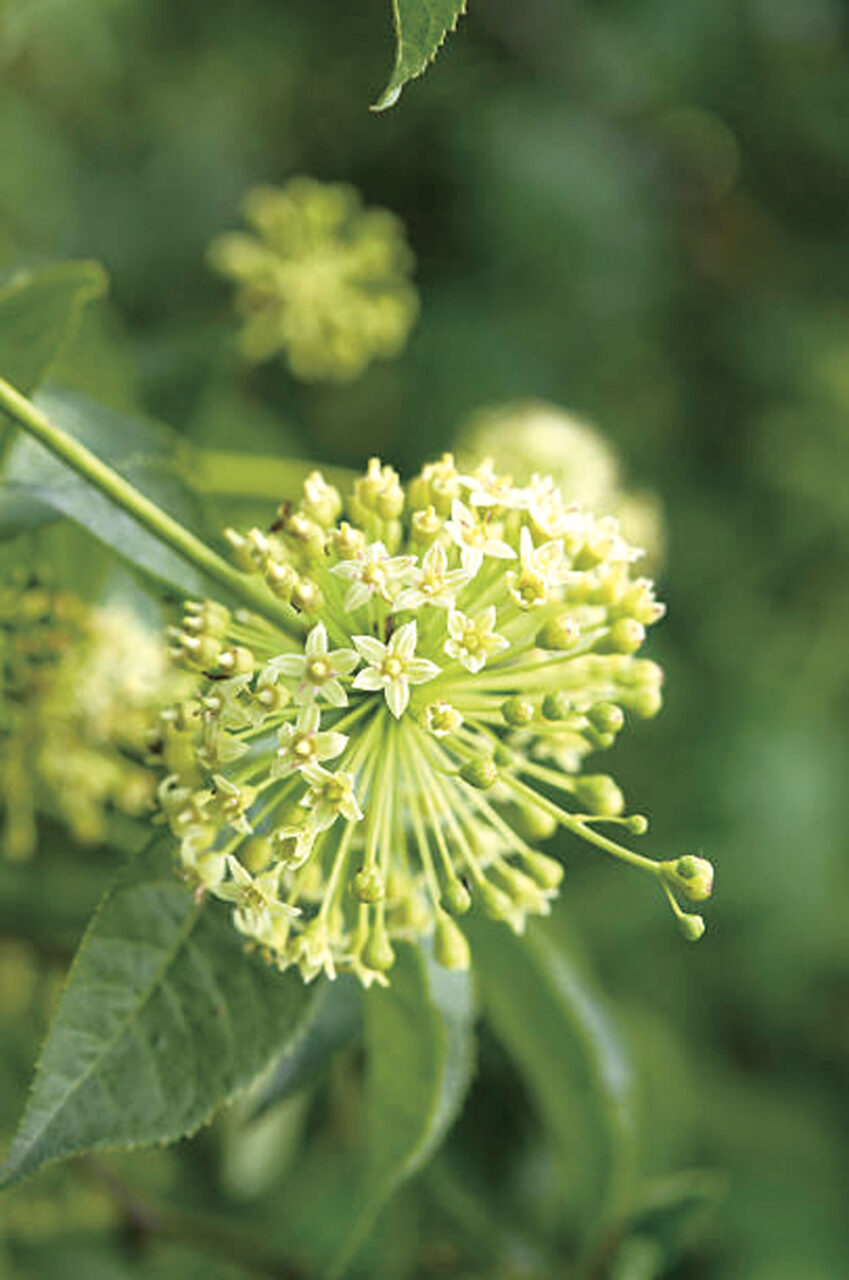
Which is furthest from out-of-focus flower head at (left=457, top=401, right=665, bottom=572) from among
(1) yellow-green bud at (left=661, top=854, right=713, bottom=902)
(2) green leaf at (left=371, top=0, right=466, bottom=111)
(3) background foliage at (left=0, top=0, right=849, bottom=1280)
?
(2) green leaf at (left=371, top=0, right=466, bottom=111)

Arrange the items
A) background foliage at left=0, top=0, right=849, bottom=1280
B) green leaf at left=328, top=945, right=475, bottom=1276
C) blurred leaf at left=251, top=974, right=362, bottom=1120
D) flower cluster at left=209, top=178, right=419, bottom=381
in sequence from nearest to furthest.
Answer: green leaf at left=328, top=945, right=475, bottom=1276, blurred leaf at left=251, top=974, right=362, bottom=1120, flower cluster at left=209, top=178, right=419, bottom=381, background foliage at left=0, top=0, right=849, bottom=1280

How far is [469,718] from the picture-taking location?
2.17 meters

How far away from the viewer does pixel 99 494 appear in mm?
2117

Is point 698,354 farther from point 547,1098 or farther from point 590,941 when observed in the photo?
point 547,1098

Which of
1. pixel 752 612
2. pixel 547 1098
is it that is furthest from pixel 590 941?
pixel 547 1098

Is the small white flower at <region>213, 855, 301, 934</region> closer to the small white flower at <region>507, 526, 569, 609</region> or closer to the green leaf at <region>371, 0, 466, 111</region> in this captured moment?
the small white flower at <region>507, 526, 569, 609</region>

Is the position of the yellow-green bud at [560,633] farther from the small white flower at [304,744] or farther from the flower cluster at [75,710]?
the flower cluster at [75,710]

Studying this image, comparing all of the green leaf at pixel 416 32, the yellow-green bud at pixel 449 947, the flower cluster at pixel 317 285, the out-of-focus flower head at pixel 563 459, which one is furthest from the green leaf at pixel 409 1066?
the flower cluster at pixel 317 285

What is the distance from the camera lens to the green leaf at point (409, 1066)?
2361mm

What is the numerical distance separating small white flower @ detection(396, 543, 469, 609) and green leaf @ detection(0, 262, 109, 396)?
695 mm

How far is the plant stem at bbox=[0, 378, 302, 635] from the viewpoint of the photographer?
1864mm

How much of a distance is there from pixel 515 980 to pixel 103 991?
1077 mm

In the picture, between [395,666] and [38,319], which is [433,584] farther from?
[38,319]

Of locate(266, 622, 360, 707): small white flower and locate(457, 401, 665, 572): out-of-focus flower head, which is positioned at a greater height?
locate(457, 401, 665, 572): out-of-focus flower head
